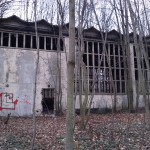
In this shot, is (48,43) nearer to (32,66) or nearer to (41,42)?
(41,42)

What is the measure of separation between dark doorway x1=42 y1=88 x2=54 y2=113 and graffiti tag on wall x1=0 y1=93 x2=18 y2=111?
6.72 ft

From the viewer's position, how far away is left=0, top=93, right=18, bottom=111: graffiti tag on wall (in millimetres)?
17311

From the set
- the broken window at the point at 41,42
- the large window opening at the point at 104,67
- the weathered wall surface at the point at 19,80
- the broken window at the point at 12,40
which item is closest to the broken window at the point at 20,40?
the broken window at the point at 12,40

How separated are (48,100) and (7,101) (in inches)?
119

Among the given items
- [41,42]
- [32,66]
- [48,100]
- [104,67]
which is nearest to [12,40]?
[41,42]

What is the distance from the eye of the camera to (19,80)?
17.9 meters

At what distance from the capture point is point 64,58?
1922cm

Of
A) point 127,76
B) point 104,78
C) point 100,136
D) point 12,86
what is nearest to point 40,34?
point 12,86

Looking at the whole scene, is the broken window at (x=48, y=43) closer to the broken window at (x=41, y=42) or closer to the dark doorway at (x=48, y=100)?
the broken window at (x=41, y=42)

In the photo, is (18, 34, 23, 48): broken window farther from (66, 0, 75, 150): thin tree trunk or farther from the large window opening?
(66, 0, 75, 150): thin tree trunk

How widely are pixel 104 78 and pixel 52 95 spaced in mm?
4524

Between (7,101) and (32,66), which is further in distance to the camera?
(32,66)

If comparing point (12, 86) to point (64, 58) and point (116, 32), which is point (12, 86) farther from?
point (116, 32)

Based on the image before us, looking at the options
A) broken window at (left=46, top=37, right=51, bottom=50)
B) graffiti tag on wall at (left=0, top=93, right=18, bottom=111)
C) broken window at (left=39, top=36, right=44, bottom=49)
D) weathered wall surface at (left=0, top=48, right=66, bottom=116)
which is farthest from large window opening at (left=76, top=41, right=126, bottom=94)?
graffiti tag on wall at (left=0, top=93, right=18, bottom=111)
